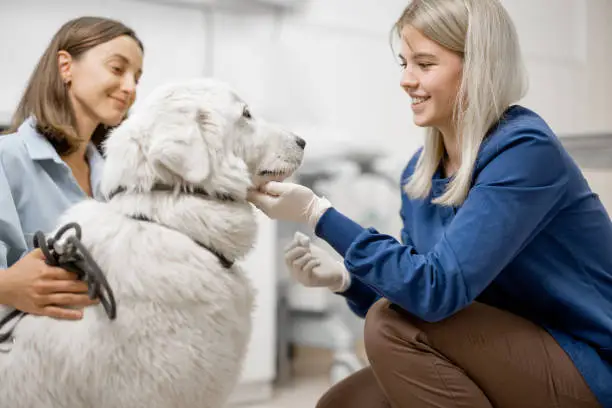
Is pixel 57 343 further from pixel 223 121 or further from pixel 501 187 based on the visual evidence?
pixel 501 187

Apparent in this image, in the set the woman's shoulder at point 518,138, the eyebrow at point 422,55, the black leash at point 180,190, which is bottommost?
the black leash at point 180,190

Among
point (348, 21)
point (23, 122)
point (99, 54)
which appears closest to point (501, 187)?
point (99, 54)

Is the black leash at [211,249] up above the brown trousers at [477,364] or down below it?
above

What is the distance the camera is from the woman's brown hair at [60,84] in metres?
1.75

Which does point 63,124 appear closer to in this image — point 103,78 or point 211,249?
point 103,78

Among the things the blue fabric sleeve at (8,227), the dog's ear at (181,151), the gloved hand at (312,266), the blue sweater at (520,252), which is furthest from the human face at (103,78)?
the blue sweater at (520,252)

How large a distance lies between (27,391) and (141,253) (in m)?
0.35

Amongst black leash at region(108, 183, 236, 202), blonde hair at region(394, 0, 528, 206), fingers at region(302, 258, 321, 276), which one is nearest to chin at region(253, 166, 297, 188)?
black leash at region(108, 183, 236, 202)

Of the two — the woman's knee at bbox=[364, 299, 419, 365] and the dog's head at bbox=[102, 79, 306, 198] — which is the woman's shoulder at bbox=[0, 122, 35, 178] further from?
the woman's knee at bbox=[364, 299, 419, 365]

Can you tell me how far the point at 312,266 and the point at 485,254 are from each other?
52 centimetres

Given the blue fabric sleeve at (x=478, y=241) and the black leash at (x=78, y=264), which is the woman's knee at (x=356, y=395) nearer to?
the blue fabric sleeve at (x=478, y=241)

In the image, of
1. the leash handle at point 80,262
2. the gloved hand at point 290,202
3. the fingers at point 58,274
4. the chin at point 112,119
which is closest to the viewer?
the leash handle at point 80,262

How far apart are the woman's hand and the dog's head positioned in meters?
0.21

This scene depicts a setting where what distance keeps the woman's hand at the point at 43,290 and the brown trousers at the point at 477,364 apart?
66 cm
